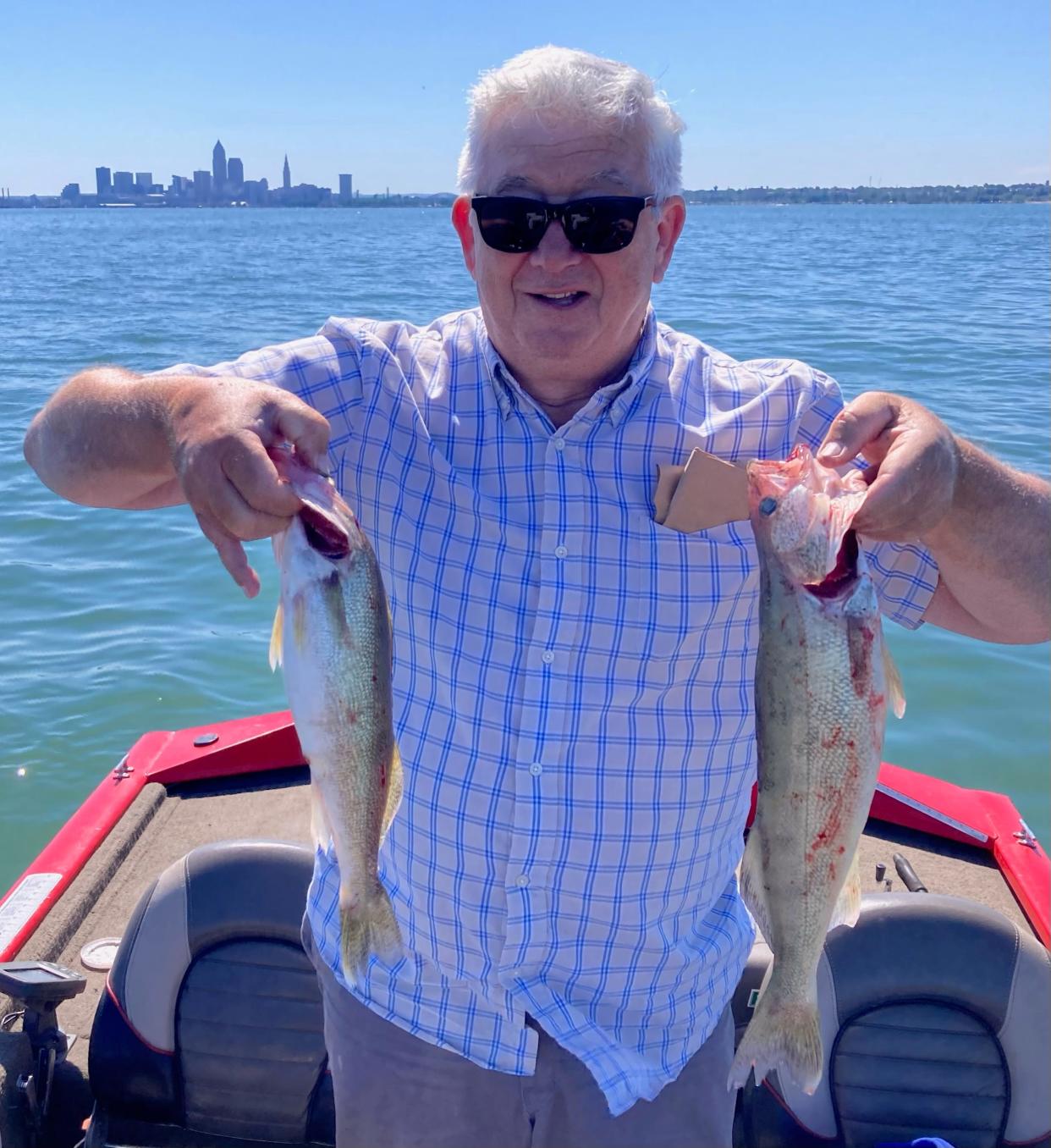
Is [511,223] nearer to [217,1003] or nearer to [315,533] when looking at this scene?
[315,533]

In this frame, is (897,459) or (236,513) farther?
(897,459)

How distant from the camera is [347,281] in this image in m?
33.6

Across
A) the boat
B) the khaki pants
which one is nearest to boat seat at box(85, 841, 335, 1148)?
the boat

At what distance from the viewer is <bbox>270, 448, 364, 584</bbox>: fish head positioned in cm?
205

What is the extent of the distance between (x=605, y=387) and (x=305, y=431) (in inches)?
36.6

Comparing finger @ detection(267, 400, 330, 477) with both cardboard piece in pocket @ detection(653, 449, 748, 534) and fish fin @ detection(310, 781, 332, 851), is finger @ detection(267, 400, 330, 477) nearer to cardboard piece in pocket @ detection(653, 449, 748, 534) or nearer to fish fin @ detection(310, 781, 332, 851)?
fish fin @ detection(310, 781, 332, 851)

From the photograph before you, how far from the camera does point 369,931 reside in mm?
2355

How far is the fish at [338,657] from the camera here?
6.82ft

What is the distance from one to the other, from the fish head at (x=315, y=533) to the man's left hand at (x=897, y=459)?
0.93 meters

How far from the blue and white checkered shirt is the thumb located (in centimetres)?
61

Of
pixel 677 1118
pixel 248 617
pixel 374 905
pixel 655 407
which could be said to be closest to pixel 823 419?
pixel 655 407

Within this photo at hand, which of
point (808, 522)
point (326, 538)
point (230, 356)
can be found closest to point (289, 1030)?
point (326, 538)

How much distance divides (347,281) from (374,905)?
33.0 m

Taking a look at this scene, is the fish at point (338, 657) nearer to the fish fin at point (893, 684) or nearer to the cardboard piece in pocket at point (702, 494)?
the cardboard piece in pocket at point (702, 494)
